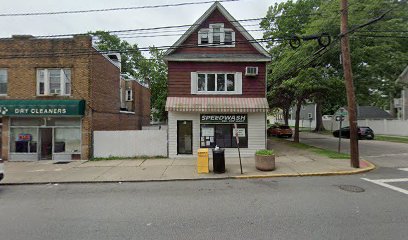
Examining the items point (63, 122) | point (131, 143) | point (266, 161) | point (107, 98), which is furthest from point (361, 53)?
point (63, 122)

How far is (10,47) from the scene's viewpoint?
14773 mm

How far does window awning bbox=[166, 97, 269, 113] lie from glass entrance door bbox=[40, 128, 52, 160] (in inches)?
289

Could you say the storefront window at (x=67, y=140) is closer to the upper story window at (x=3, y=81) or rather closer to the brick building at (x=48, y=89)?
the brick building at (x=48, y=89)

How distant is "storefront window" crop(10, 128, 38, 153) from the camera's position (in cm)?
1489

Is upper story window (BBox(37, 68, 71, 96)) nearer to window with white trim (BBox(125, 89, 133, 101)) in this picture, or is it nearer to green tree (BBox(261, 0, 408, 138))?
window with white trim (BBox(125, 89, 133, 101))

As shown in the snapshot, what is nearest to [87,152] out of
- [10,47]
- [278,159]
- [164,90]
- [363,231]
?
[10,47]

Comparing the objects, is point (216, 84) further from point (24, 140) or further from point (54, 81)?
point (24, 140)

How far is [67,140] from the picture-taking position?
14906mm

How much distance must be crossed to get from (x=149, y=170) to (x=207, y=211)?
19.4 feet

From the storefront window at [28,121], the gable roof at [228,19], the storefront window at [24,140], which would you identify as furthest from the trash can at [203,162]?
the storefront window at [24,140]

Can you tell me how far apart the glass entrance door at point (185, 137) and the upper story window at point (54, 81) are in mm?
6851

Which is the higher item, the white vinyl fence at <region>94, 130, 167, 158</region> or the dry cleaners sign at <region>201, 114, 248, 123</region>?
the dry cleaners sign at <region>201, 114, 248, 123</region>

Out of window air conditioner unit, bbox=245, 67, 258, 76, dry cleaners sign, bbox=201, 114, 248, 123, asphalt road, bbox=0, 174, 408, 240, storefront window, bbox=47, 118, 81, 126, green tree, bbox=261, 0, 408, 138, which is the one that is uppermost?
green tree, bbox=261, 0, 408, 138

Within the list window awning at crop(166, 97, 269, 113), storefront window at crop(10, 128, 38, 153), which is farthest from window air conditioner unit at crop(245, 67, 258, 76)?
storefront window at crop(10, 128, 38, 153)
